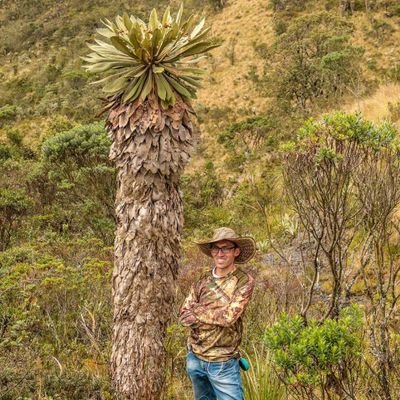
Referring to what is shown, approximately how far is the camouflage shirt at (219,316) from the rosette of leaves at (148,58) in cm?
159

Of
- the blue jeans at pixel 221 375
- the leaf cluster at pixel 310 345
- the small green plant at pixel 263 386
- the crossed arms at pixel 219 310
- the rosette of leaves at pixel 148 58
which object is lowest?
the small green plant at pixel 263 386

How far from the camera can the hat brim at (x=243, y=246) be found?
141 inches

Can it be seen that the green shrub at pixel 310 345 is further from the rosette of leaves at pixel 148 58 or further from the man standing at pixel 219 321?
the rosette of leaves at pixel 148 58

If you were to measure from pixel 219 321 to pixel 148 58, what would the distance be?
2.15m

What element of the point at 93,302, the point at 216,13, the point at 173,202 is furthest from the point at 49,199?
the point at 216,13

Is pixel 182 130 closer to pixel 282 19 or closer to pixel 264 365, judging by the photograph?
pixel 264 365

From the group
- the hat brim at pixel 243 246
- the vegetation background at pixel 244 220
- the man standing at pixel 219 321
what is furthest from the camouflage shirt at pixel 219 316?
the vegetation background at pixel 244 220

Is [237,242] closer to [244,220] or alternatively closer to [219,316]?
[219,316]

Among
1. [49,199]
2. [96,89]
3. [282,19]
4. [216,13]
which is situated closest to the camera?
[49,199]

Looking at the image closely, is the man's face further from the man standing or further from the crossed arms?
the crossed arms

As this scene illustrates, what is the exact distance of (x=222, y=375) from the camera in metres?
3.42

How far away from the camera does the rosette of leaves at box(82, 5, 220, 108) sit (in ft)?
13.2

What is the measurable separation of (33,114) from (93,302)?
23.7 m

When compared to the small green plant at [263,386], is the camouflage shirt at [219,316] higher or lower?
higher
